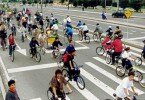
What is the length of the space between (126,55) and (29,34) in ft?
67.1

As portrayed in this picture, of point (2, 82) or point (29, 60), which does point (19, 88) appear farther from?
point (29, 60)

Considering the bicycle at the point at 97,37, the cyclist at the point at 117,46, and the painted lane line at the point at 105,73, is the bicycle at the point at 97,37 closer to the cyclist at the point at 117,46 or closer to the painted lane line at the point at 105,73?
the painted lane line at the point at 105,73

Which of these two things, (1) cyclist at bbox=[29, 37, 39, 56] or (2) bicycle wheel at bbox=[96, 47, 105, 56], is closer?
(1) cyclist at bbox=[29, 37, 39, 56]

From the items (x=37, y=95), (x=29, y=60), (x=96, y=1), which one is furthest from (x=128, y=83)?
(x=96, y=1)

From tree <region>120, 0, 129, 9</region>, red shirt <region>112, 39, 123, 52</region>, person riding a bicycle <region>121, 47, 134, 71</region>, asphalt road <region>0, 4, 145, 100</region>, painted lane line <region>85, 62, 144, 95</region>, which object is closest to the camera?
asphalt road <region>0, 4, 145, 100</region>

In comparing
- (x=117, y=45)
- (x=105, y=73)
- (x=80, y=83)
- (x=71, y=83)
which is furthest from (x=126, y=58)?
(x=71, y=83)

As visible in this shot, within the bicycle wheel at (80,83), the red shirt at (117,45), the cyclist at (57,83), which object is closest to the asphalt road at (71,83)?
the bicycle wheel at (80,83)

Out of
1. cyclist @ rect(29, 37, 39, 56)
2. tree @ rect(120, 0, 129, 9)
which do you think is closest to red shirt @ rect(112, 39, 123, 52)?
cyclist @ rect(29, 37, 39, 56)

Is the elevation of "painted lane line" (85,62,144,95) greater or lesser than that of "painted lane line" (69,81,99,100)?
greater

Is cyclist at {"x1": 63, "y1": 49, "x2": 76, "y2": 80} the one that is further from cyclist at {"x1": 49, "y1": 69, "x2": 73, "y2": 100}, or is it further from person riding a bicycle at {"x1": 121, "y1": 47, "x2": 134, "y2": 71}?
cyclist at {"x1": 49, "y1": 69, "x2": 73, "y2": 100}

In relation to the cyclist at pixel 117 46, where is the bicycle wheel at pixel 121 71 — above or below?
below

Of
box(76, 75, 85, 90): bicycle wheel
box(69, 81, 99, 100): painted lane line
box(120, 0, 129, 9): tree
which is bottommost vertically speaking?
box(69, 81, 99, 100): painted lane line

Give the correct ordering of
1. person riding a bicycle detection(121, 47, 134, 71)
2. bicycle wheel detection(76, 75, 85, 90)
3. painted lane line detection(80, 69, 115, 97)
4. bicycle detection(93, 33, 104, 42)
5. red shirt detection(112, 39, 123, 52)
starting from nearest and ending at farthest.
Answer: painted lane line detection(80, 69, 115, 97), bicycle wheel detection(76, 75, 85, 90), person riding a bicycle detection(121, 47, 134, 71), red shirt detection(112, 39, 123, 52), bicycle detection(93, 33, 104, 42)

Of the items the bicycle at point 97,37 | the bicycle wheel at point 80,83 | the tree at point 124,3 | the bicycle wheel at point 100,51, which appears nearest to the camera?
the bicycle wheel at point 80,83
